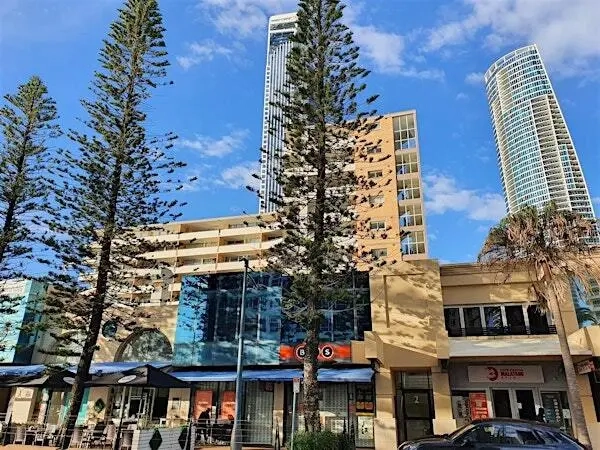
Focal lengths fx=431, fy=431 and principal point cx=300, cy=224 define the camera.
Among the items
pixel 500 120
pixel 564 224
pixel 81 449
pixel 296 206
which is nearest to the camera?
pixel 564 224

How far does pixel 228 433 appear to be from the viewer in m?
15.4

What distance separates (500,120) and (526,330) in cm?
9401

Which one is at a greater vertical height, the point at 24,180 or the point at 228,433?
→ the point at 24,180

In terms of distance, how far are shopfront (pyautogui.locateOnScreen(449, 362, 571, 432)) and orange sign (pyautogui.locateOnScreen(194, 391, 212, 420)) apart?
8991mm

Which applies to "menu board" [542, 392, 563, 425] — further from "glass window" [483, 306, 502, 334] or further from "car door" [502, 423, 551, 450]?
"car door" [502, 423, 551, 450]

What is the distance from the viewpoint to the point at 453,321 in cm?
1492

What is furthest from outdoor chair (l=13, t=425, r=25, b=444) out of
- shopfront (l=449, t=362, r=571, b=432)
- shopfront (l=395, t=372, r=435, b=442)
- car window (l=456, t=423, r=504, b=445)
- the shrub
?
shopfront (l=449, t=362, r=571, b=432)

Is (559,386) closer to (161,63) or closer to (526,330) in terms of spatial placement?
(526,330)

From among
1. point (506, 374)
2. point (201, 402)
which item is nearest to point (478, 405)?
point (506, 374)

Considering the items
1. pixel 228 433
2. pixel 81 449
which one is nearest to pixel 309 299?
pixel 228 433

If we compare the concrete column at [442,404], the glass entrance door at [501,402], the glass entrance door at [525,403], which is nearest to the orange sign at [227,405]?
the concrete column at [442,404]

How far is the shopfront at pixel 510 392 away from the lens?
44.0 feet

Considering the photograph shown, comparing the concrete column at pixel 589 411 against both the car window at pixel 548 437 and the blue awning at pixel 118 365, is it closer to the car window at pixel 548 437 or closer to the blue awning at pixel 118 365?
the car window at pixel 548 437

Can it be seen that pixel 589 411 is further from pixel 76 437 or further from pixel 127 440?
pixel 76 437
